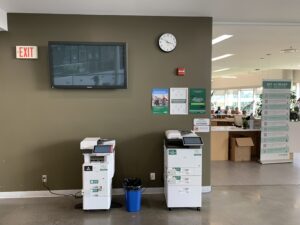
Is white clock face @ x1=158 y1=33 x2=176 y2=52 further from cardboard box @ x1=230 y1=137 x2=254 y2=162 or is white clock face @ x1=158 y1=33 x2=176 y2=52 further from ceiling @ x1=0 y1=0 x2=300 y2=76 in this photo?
cardboard box @ x1=230 y1=137 x2=254 y2=162

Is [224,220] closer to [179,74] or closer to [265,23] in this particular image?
[179,74]

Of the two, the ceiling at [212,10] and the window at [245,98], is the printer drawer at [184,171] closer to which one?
the ceiling at [212,10]

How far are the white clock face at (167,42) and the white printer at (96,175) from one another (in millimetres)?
1634

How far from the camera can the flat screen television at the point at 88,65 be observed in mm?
3594

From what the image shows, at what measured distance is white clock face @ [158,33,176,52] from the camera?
151 inches

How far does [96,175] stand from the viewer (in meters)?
3.30

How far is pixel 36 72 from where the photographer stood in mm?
3770

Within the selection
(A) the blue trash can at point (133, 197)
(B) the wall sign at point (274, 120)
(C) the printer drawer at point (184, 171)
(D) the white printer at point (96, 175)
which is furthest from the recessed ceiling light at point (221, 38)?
(A) the blue trash can at point (133, 197)

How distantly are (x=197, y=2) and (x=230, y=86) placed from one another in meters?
12.7

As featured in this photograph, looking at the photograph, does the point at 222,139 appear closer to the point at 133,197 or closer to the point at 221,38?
the point at 221,38

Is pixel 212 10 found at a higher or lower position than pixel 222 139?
higher

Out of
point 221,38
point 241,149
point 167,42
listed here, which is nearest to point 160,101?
point 167,42

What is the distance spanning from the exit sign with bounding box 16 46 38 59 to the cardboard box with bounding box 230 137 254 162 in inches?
181

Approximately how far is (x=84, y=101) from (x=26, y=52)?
3.48 ft
